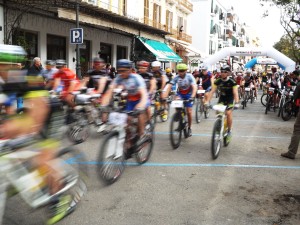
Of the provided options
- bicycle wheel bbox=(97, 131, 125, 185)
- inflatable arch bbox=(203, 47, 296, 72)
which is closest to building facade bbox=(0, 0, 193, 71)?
inflatable arch bbox=(203, 47, 296, 72)

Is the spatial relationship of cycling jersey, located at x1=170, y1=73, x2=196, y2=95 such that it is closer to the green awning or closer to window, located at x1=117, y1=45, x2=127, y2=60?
the green awning

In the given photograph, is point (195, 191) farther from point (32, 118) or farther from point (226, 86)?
point (226, 86)

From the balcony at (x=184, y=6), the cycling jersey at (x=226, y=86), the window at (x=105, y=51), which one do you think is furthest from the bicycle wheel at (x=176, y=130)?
the balcony at (x=184, y=6)

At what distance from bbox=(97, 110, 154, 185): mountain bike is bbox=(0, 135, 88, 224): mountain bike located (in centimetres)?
90

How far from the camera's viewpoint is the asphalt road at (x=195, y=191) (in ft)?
13.1

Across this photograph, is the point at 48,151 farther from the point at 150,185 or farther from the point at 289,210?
the point at 289,210

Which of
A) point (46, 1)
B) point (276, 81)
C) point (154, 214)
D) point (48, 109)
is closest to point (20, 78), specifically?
point (48, 109)

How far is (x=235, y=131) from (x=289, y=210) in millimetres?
5544

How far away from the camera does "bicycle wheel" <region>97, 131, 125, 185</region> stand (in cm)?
473

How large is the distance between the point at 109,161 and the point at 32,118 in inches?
70.7

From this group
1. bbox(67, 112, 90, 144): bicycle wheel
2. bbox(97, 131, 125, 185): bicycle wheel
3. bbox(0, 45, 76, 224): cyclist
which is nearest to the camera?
bbox(0, 45, 76, 224): cyclist

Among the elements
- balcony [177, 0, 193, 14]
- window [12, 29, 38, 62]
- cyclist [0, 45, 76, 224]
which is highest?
balcony [177, 0, 193, 14]

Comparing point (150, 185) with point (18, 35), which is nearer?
point (150, 185)

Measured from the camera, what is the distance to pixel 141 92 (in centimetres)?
578
